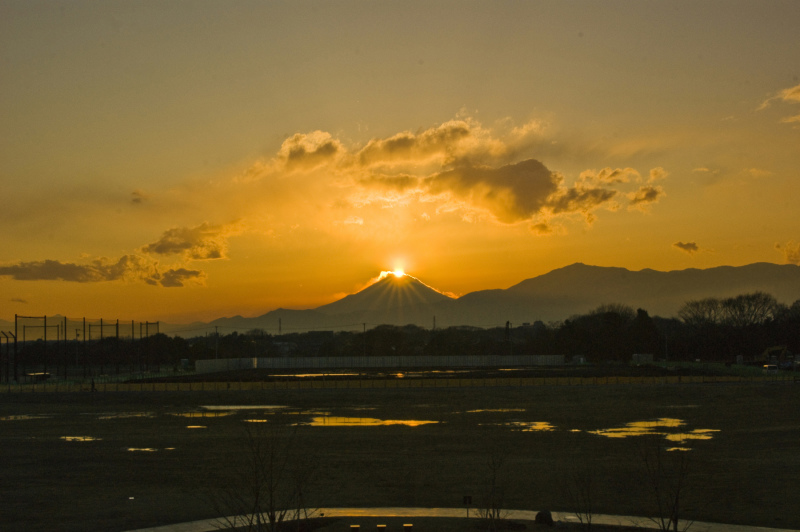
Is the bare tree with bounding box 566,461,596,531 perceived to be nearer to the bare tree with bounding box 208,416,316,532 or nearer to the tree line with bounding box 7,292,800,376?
the bare tree with bounding box 208,416,316,532

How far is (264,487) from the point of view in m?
17.1

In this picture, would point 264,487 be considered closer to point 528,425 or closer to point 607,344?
point 528,425

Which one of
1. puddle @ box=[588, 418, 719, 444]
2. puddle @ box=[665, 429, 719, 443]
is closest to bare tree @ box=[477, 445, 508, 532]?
puddle @ box=[588, 418, 719, 444]

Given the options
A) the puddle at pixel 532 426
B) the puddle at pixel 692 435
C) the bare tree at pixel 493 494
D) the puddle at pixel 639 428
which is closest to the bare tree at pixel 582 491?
the bare tree at pixel 493 494

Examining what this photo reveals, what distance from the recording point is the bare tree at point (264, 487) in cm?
1189

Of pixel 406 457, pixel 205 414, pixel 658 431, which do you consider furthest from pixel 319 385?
pixel 406 457

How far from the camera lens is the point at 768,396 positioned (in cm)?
4794

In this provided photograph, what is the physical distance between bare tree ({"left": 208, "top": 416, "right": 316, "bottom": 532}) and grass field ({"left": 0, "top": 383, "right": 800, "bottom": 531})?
1.35 ft

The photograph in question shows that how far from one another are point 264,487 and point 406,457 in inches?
226

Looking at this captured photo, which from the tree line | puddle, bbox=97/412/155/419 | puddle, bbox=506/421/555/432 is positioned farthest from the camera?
the tree line

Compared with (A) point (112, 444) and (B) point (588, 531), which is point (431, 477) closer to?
(B) point (588, 531)

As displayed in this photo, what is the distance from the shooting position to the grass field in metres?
15.1

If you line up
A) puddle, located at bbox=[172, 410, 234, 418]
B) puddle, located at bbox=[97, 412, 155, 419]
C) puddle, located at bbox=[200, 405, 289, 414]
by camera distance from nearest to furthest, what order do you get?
puddle, located at bbox=[97, 412, 155, 419] < puddle, located at bbox=[172, 410, 234, 418] < puddle, located at bbox=[200, 405, 289, 414]

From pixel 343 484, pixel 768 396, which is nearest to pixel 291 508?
pixel 343 484
